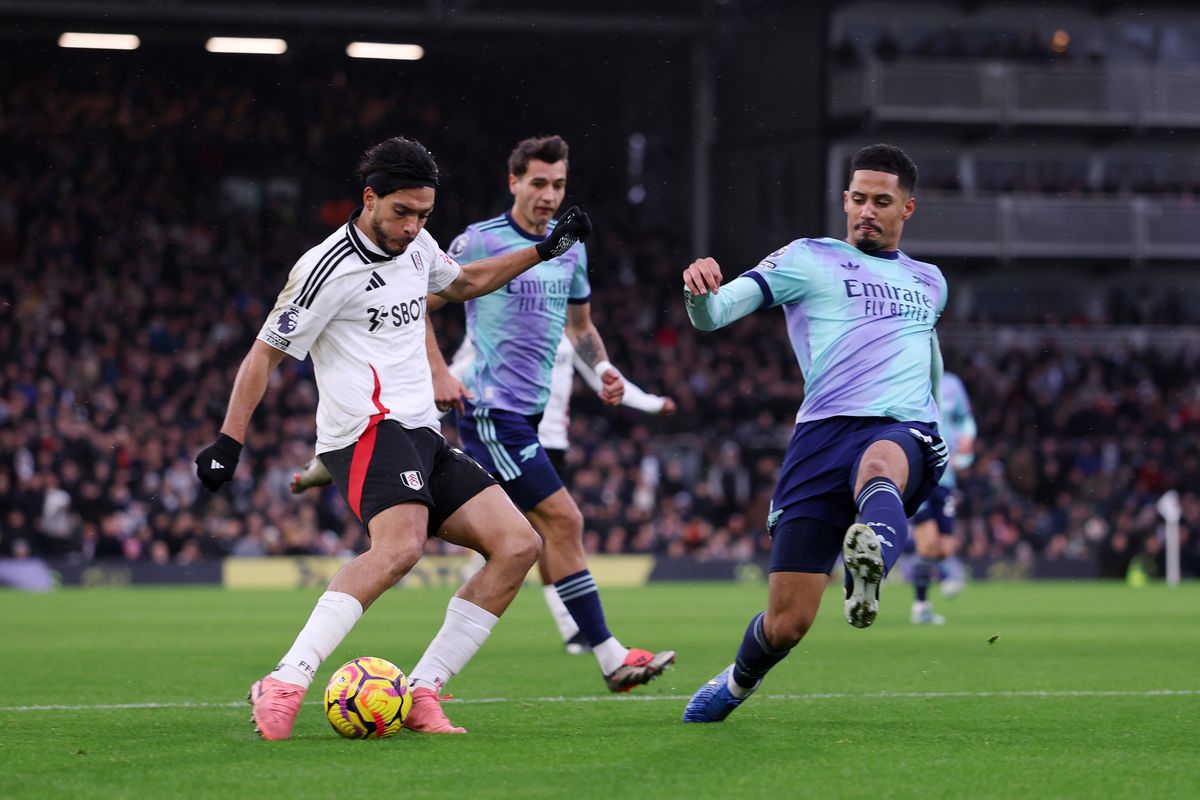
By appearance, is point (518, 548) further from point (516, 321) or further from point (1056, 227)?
point (1056, 227)

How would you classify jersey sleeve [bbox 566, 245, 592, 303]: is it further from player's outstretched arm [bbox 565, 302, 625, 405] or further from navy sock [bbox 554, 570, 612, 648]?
navy sock [bbox 554, 570, 612, 648]

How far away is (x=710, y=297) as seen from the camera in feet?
21.3

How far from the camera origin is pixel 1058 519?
29.1 meters

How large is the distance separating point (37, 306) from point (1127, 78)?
72.9 feet

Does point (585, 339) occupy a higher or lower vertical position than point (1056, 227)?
lower

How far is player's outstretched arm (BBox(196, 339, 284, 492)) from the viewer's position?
650cm

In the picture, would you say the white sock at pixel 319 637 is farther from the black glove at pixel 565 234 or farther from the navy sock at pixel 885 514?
the navy sock at pixel 885 514

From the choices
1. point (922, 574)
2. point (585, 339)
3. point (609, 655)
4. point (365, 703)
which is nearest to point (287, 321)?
point (365, 703)

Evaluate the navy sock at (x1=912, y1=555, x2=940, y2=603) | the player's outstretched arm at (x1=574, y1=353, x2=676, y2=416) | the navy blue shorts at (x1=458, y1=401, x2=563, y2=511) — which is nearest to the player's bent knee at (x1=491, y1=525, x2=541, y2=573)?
the navy blue shorts at (x1=458, y1=401, x2=563, y2=511)

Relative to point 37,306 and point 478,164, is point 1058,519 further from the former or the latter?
point 37,306

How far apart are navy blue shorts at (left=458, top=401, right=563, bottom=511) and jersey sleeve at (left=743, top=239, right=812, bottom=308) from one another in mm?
2641

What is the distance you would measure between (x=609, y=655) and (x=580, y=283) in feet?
7.34

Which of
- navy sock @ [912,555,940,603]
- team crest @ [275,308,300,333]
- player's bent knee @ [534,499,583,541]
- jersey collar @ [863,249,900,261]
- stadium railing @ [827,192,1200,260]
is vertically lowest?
navy sock @ [912,555,940,603]

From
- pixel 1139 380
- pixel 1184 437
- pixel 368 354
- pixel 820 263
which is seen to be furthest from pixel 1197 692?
pixel 1139 380
